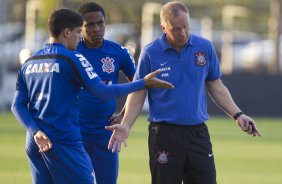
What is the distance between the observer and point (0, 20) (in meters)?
35.3

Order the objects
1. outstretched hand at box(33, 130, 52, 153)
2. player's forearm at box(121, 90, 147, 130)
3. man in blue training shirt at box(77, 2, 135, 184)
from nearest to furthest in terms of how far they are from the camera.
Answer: outstretched hand at box(33, 130, 52, 153), player's forearm at box(121, 90, 147, 130), man in blue training shirt at box(77, 2, 135, 184)

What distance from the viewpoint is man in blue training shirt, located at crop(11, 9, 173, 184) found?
8.67 meters

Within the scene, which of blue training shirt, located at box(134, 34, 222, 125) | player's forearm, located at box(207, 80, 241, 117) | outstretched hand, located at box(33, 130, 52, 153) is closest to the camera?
outstretched hand, located at box(33, 130, 52, 153)

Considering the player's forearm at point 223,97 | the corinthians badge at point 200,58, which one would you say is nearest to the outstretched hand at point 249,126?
the player's forearm at point 223,97

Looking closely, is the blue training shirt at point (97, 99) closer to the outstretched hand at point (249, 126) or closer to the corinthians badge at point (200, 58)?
the corinthians badge at point (200, 58)

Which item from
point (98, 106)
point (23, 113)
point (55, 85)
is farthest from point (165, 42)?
point (23, 113)

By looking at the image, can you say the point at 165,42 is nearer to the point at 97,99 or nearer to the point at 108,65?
the point at 108,65

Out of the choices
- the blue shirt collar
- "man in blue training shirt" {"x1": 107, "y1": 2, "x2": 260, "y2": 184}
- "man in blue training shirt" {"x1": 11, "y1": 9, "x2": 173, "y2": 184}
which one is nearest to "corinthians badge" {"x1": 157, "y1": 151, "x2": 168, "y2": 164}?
"man in blue training shirt" {"x1": 107, "y1": 2, "x2": 260, "y2": 184}

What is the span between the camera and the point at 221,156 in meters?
19.5

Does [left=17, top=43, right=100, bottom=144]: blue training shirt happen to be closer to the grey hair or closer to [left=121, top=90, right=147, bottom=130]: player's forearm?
[left=121, top=90, right=147, bottom=130]: player's forearm

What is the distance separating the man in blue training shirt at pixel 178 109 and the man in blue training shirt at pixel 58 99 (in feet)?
2.24

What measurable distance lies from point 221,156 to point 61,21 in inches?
439

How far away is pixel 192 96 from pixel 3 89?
2437 centimetres

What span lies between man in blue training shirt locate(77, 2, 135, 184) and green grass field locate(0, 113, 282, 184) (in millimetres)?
4335
